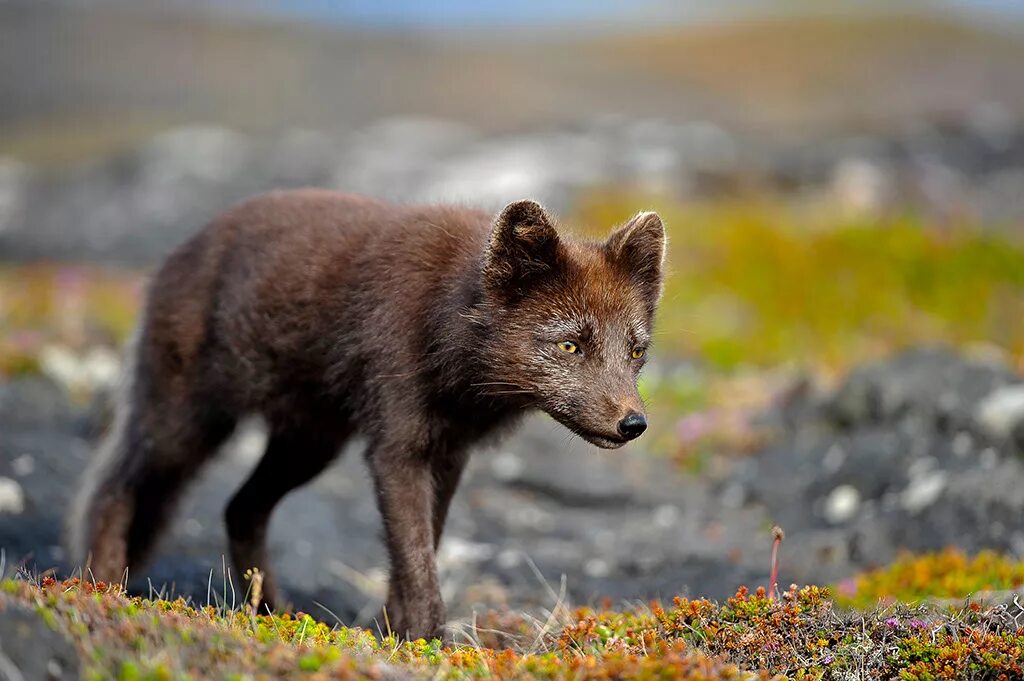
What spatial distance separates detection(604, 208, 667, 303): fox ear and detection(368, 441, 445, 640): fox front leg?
4.80 feet

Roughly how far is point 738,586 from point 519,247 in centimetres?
257

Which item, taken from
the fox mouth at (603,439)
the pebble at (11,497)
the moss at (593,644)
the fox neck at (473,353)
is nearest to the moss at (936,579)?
the moss at (593,644)

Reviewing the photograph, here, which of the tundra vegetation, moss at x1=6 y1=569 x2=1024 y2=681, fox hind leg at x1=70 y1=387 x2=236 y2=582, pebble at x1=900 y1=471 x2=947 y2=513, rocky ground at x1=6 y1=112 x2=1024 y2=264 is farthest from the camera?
rocky ground at x1=6 y1=112 x2=1024 y2=264

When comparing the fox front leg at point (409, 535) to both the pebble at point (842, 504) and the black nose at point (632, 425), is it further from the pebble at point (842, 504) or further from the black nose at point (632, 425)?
the pebble at point (842, 504)

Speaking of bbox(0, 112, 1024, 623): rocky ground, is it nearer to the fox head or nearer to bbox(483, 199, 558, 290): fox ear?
the fox head

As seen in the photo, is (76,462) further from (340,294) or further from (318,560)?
(340,294)

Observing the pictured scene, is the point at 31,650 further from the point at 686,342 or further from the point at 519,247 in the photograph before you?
the point at 686,342

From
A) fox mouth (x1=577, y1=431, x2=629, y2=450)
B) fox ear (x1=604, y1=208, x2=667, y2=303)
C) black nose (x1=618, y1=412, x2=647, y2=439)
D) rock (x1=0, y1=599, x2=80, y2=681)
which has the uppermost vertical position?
fox ear (x1=604, y1=208, x2=667, y2=303)

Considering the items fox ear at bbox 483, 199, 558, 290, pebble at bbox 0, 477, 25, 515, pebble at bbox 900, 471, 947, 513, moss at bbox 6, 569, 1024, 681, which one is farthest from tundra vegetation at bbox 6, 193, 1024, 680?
pebble at bbox 0, 477, 25, 515

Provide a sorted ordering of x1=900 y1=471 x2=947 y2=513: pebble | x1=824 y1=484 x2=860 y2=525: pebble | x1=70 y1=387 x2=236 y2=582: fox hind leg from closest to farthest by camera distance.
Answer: x1=70 y1=387 x2=236 y2=582: fox hind leg → x1=900 y1=471 x2=947 y2=513: pebble → x1=824 y1=484 x2=860 y2=525: pebble

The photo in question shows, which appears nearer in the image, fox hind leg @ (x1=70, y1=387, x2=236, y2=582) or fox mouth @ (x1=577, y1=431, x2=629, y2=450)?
fox mouth @ (x1=577, y1=431, x2=629, y2=450)

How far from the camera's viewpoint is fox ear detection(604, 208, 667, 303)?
241 inches

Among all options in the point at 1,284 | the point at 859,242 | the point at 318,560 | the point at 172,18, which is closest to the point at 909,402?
the point at 318,560

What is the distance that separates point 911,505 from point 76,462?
20.3 feet
